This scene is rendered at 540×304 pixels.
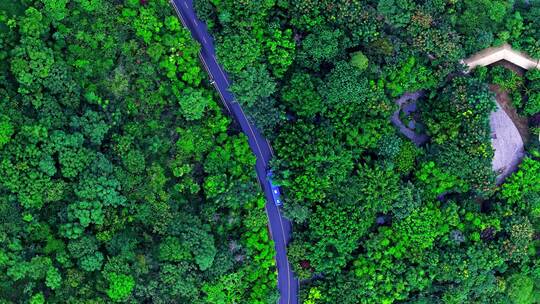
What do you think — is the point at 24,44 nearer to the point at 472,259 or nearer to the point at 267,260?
the point at 267,260

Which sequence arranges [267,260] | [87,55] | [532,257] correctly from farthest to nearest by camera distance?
[532,257], [267,260], [87,55]

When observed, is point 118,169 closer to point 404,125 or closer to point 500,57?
point 404,125

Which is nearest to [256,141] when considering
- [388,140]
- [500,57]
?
[388,140]

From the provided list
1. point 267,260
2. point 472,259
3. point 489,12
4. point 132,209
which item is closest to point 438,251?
point 472,259

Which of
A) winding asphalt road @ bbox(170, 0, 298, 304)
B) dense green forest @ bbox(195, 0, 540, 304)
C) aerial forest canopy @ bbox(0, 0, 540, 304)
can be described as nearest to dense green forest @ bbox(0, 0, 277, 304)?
aerial forest canopy @ bbox(0, 0, 540, 304)

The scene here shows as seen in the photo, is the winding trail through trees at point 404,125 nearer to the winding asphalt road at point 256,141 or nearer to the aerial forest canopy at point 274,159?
the aerial forest canopy at point 274,159

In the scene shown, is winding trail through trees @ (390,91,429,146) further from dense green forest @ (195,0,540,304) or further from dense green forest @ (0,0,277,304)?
dense green forest @ (0,0,277,304)

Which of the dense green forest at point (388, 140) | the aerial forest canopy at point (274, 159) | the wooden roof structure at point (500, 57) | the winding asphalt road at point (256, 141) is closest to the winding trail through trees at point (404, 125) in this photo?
the aerial forest canopy at point (274, 159)
